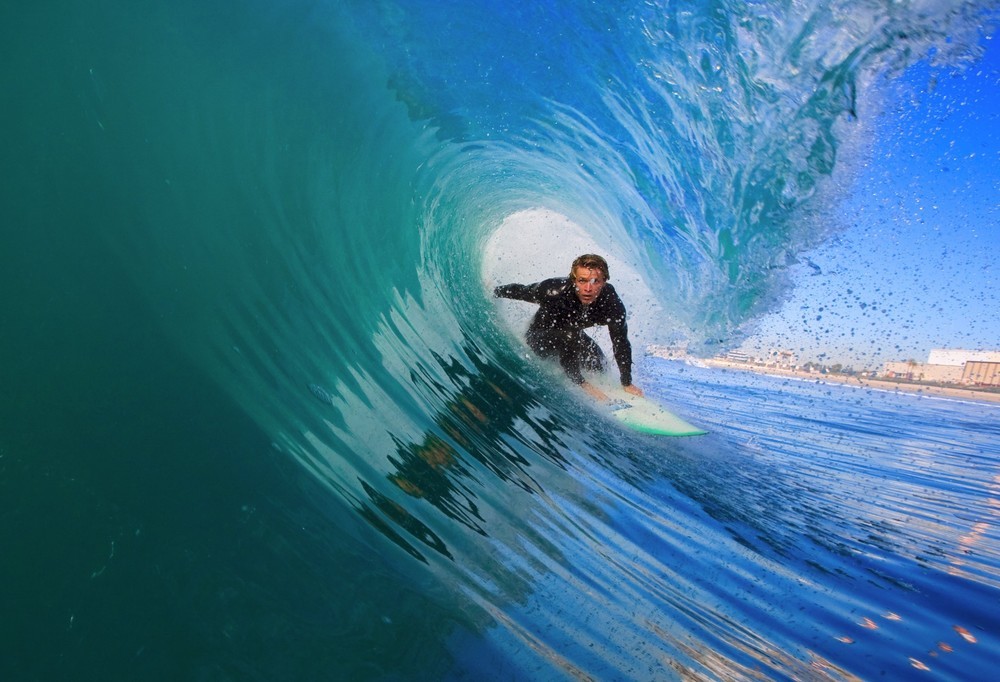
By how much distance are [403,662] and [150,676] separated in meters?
0.58

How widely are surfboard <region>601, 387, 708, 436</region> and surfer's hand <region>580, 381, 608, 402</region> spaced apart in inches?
2.8

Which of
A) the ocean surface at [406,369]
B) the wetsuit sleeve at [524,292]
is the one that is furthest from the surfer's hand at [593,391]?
the wetsuit sleeve at [524,292]

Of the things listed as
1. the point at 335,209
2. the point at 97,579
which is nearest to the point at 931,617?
the point at 97,579

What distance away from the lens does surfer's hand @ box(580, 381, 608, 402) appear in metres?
5.14

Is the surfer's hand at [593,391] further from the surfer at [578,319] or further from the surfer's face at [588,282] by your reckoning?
the surfer's face at [588,282]

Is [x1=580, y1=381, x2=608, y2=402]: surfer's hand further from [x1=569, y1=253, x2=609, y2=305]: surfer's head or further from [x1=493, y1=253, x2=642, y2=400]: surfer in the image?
[x1=569, y1=253, x2=609, y2=305]: surfer's head

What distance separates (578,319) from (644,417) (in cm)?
97

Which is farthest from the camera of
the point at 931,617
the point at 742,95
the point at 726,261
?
the point at 726,261

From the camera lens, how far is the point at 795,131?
4.48 m

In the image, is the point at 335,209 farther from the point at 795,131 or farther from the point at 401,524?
the point at 795,131

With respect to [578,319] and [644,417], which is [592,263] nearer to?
[578,319]

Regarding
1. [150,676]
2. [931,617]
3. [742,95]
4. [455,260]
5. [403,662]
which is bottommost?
[150,676]

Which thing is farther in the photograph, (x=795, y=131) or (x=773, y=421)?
(x=773, y=421)

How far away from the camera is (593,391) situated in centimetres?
519
